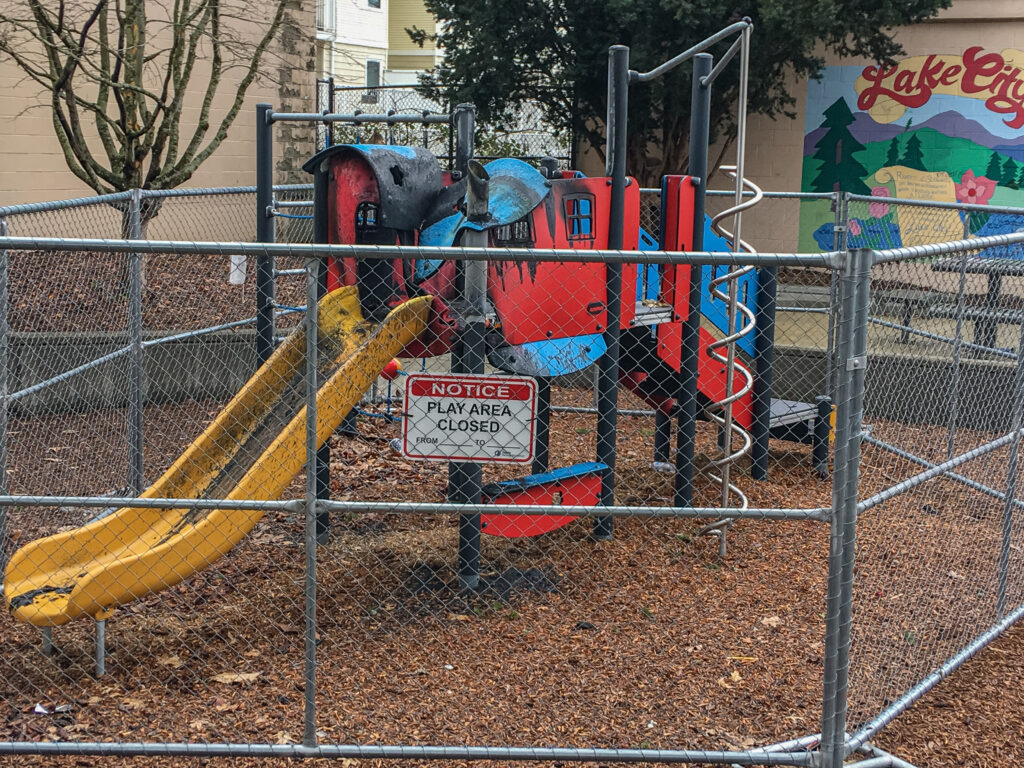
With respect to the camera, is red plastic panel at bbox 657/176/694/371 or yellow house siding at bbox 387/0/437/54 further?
yellow house siding at bbox 387/0/437/54

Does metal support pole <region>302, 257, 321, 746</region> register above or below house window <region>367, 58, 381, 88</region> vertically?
below

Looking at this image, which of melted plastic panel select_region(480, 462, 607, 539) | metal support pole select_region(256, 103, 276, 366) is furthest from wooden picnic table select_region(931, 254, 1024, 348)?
metal support pole select_region(256, 103, 276, 366)

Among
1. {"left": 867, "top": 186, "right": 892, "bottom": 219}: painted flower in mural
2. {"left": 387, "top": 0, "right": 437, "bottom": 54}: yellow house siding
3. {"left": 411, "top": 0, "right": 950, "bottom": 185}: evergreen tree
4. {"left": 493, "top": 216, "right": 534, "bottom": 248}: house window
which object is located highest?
{"left": 387, "top": 0, "right": 437, "bottom": 54}: yellow house siding

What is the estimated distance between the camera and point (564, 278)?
19.2 feet

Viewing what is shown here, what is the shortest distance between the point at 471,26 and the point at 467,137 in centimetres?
1015

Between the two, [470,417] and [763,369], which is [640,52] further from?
[470,417]

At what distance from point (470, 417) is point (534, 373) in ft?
4.83

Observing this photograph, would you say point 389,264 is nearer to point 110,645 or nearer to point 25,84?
point 110,645

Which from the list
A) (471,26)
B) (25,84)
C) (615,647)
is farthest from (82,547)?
(471,26)

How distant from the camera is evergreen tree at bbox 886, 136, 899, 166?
15617 mm

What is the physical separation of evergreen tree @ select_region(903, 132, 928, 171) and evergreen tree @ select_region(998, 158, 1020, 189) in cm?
99

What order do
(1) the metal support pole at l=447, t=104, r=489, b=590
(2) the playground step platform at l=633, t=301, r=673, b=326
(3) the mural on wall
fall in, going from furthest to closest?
(3) the mural on wall → (2) the playground step platform at l=633, t=301, r=673, b=326 → (1) the metal support pole at l=447, t=104, r=489, b=590

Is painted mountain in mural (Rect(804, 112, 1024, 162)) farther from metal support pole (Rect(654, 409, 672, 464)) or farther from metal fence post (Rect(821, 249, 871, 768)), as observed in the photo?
metal fence post (Rect(821, 249, 871, 768))

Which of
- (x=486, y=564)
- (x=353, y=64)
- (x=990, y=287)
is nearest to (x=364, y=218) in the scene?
(x=486, y=564)
